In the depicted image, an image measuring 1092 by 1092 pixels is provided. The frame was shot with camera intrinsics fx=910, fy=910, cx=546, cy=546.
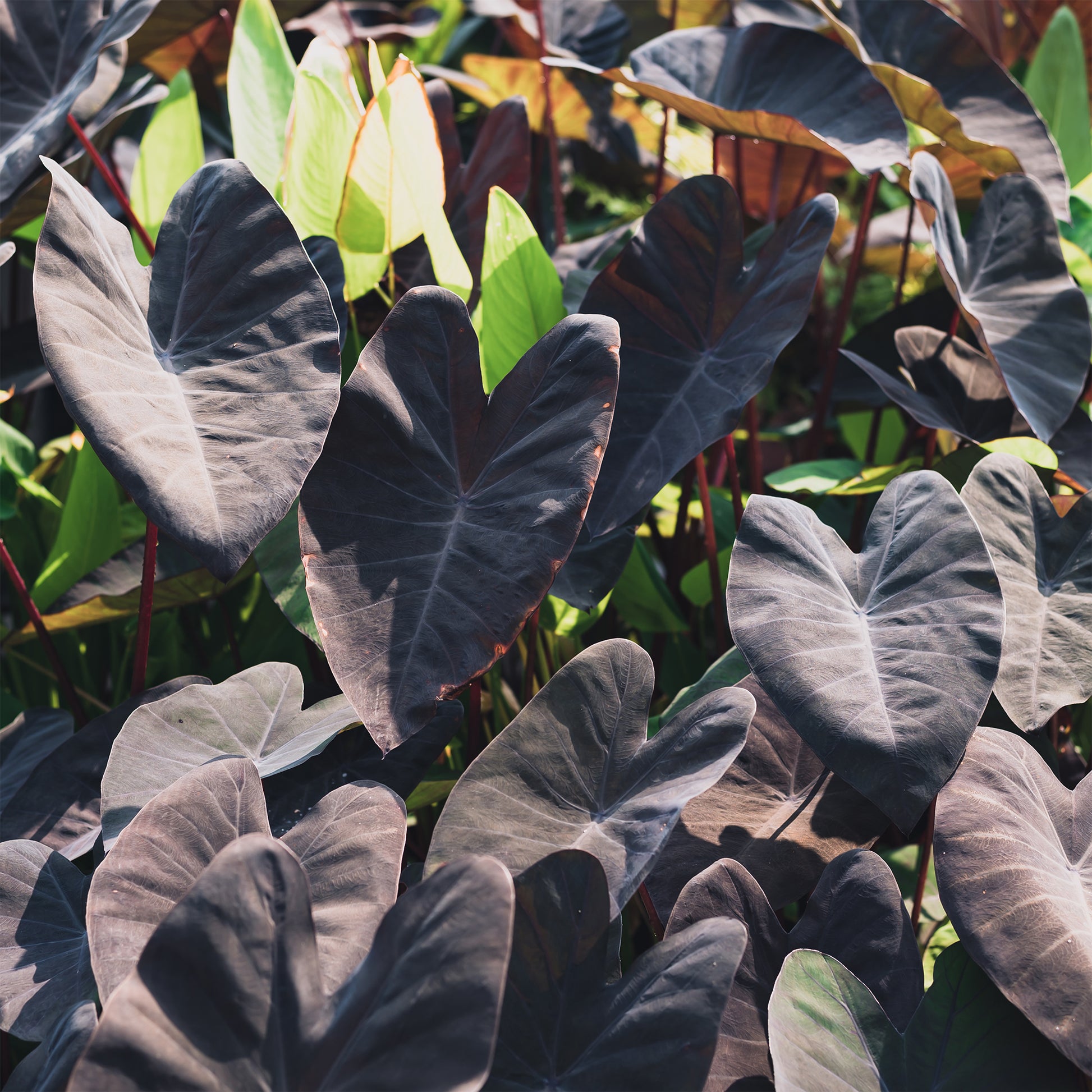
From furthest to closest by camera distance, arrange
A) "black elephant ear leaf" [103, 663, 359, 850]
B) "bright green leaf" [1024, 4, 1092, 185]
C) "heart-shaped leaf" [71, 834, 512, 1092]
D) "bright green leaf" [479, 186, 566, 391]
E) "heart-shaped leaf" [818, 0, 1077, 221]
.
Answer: "bright green leaf" [1024, 4, 1092, 185] < "heart-shaped leaf" [818, 0, 1077, 221] < "bright green leaf" [479, 186, 566, 391] < "black elephant ear leaf" [103, 663, 359, 850] < "heart-shaped leaf" [71, 834, 512, 1092]

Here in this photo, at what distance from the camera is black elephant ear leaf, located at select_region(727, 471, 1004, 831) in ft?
1.98

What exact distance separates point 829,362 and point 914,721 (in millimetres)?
800

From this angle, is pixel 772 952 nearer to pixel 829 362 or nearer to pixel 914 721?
pixel 914 721

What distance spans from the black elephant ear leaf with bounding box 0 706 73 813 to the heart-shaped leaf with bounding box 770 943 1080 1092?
67 centimetres

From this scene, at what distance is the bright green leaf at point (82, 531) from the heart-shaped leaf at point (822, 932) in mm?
794

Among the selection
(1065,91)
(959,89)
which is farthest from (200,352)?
(1065,91)

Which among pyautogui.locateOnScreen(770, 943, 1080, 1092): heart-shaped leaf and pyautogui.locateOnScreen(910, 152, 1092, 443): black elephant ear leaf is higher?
pyautogui.locateOnScreen(910, 152, 1092, 443): black elephant ear leaf

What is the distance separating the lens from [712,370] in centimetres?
92

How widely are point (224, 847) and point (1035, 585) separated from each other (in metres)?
0.70

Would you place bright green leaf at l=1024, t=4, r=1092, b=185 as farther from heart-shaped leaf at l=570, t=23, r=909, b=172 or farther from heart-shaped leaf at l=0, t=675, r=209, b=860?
heart-shaped leaf at l=0, t=675, r=209, b=860

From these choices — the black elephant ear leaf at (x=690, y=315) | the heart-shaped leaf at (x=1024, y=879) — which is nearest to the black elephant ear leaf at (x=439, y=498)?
the black elephant ear leaf at (x=690, y=315)

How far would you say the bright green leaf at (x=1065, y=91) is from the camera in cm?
154

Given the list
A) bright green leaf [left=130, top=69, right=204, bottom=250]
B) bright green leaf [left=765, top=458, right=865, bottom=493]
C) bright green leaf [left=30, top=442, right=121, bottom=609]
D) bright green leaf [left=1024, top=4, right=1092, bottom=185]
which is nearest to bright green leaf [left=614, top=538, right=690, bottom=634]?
bright green leaf [left=765, top=458, right=865, bottom=493]

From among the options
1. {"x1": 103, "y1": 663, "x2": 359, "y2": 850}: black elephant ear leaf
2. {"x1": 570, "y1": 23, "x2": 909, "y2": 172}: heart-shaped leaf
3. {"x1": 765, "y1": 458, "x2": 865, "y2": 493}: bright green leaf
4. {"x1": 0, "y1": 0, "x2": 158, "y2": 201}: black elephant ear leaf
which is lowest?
{"x1": 765, "y1": 458, "x2": 865, "y2": 493}: bright green leaf
